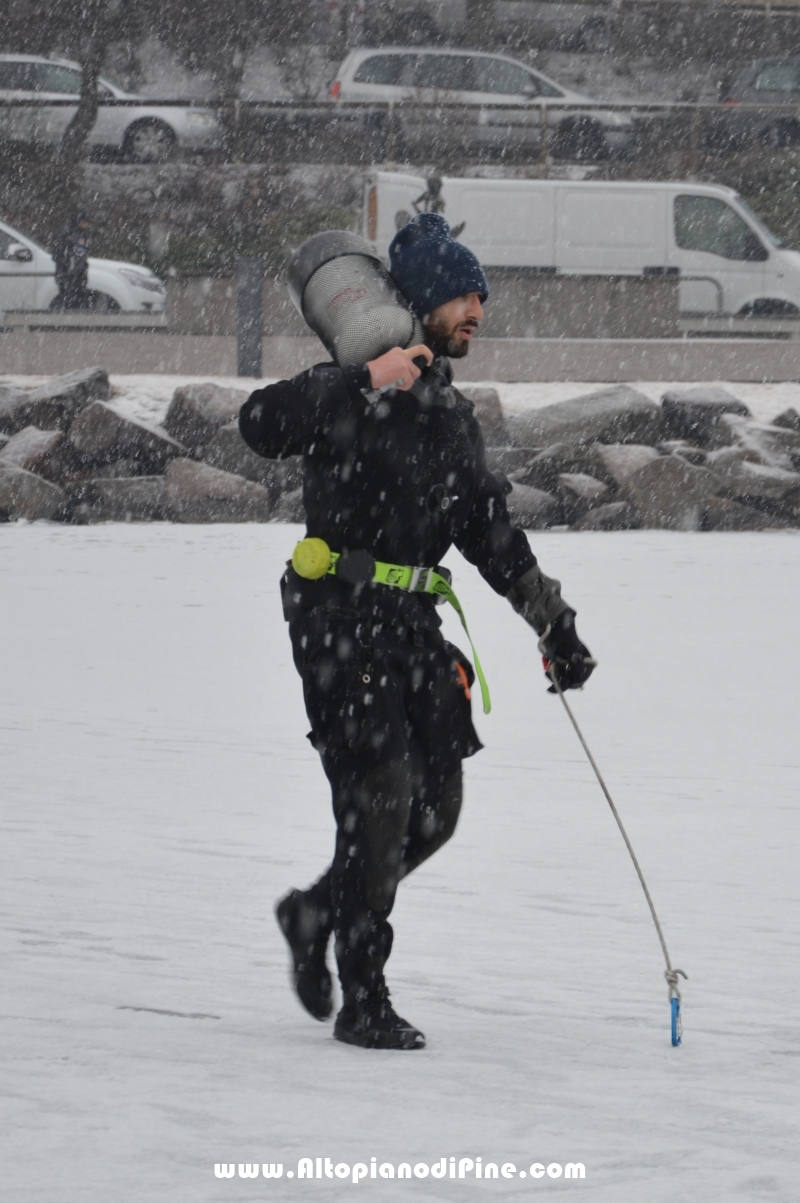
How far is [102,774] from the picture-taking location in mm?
5988

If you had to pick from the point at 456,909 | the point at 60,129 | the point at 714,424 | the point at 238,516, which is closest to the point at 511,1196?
the point at 456,909

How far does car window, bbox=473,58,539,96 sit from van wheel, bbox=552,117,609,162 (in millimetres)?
1263

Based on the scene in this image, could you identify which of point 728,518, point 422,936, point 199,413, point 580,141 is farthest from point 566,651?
point 580,141

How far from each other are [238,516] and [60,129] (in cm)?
1320

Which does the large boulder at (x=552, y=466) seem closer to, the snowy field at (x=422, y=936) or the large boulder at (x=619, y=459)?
the large boulder at (x=619, y=459)

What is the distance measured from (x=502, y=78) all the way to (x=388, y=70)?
1.73 m

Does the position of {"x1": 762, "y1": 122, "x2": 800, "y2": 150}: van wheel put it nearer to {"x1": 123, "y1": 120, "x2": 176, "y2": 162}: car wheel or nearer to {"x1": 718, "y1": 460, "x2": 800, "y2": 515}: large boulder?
{"x1": 123, "y1": 120, "x2": 176, "y2": 162}: car wheel

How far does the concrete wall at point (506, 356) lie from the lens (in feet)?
54.6

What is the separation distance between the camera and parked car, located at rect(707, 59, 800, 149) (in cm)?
2733

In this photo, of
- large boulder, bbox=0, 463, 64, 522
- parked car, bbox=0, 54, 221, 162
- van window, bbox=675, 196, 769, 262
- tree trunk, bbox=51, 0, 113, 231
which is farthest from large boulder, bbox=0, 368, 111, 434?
parked car, bbox=0, 54, 221, 162

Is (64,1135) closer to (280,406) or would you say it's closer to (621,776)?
(280,406)

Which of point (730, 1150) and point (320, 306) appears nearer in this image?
point (730, 1150)

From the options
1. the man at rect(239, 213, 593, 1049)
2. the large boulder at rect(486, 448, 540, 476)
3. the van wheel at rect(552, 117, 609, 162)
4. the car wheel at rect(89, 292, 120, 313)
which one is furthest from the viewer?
the van wheel at rect(552, 117, 609, 162)

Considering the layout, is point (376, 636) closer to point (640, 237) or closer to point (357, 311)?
point (357, 311)
